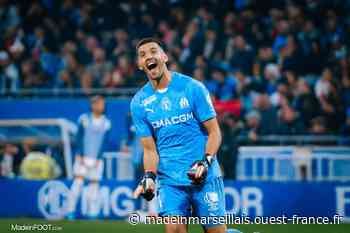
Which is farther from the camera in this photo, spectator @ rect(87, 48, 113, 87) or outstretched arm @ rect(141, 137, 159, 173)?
spectator @ rect(87, 48, 113, 87)

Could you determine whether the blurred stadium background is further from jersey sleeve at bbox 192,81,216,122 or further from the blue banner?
jersey sleeve at bbox 192,81,216,122

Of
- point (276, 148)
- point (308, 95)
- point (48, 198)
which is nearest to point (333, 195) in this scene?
point (276, 148)

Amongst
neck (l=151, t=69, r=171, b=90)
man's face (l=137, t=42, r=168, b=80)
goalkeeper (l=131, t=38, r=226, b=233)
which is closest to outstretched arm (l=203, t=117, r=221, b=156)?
goalkeeper (l=131, t=38, r=226, b=233)

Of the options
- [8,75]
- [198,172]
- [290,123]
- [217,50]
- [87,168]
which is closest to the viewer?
[198,172]

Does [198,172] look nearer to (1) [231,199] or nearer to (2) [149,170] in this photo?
(2) [149,170]

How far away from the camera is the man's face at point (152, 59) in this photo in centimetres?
709

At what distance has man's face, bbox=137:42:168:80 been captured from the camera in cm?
709

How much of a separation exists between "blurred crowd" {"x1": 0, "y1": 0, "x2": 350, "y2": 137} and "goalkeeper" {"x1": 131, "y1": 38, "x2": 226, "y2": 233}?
7.09 metres

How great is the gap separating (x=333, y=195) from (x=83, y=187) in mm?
4341

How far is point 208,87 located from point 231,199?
355 cm

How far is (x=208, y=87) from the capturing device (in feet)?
56.1

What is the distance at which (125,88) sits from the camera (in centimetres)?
1781

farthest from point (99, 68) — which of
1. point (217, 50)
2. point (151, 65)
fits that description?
point (151, 65)

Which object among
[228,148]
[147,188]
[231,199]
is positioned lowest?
[231,199]
